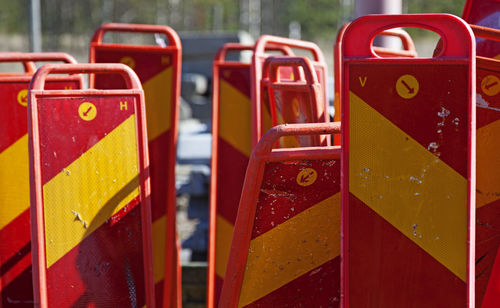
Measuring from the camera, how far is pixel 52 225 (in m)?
2.80

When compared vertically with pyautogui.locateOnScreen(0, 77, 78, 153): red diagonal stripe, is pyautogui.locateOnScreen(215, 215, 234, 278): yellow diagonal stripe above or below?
below

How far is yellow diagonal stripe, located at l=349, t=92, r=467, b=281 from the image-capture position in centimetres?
234

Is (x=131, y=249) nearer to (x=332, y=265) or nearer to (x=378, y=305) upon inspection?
(x=332, y=265)

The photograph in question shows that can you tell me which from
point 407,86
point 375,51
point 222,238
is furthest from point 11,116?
point 407,86

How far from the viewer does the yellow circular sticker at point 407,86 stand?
7.60 ft

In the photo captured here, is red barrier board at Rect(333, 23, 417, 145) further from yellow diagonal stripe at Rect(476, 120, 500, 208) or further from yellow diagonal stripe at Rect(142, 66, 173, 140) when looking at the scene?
yellow diagonal stripe at Rect(142, 66, 173, 140)

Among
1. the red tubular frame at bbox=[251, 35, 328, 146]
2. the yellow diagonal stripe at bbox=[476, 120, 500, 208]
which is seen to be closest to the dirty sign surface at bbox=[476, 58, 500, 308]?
the yellow diagonal stripe at bbox=[476, 120, 500, 208]

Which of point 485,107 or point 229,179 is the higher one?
point 485,107

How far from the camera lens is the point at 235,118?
14.6 ft

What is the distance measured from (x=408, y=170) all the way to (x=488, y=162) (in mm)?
589

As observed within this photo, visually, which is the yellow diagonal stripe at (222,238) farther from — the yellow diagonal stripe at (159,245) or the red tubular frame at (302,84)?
the red tubular frame at (302,84)

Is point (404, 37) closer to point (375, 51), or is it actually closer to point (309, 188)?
point (375, 51)

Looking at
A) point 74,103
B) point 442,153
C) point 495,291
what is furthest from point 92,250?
point 495,291

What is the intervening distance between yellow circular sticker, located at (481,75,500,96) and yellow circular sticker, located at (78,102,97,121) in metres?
1.67
